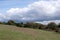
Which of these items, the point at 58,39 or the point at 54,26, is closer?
the point at 58,39

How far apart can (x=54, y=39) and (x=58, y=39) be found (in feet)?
2.87

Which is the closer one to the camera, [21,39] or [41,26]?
[21,39]

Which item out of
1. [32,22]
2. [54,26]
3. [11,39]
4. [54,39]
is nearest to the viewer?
[11,39]

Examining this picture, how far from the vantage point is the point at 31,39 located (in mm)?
33031

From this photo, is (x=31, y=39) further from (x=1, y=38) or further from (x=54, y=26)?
(x=54, y=26)

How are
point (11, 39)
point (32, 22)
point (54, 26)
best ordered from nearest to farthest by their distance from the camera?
point (11, 39)
point (54, 26)
point (32, 22)

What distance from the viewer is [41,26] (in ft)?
214

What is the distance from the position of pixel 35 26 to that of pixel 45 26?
13.8 ft

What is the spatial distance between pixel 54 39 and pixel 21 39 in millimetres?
8358

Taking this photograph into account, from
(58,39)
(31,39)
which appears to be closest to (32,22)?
(58,39)

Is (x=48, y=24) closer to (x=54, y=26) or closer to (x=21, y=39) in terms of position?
(x=54, y=26)

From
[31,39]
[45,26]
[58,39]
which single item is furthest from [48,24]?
[31,39]

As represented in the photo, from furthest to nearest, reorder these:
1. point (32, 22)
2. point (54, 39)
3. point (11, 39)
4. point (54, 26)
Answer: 1. point (32, 22)
2. point (54, 26)
3. point (54, 39)
4. point (11, 39)

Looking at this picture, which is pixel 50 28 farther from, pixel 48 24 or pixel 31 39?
pixel 31 39
